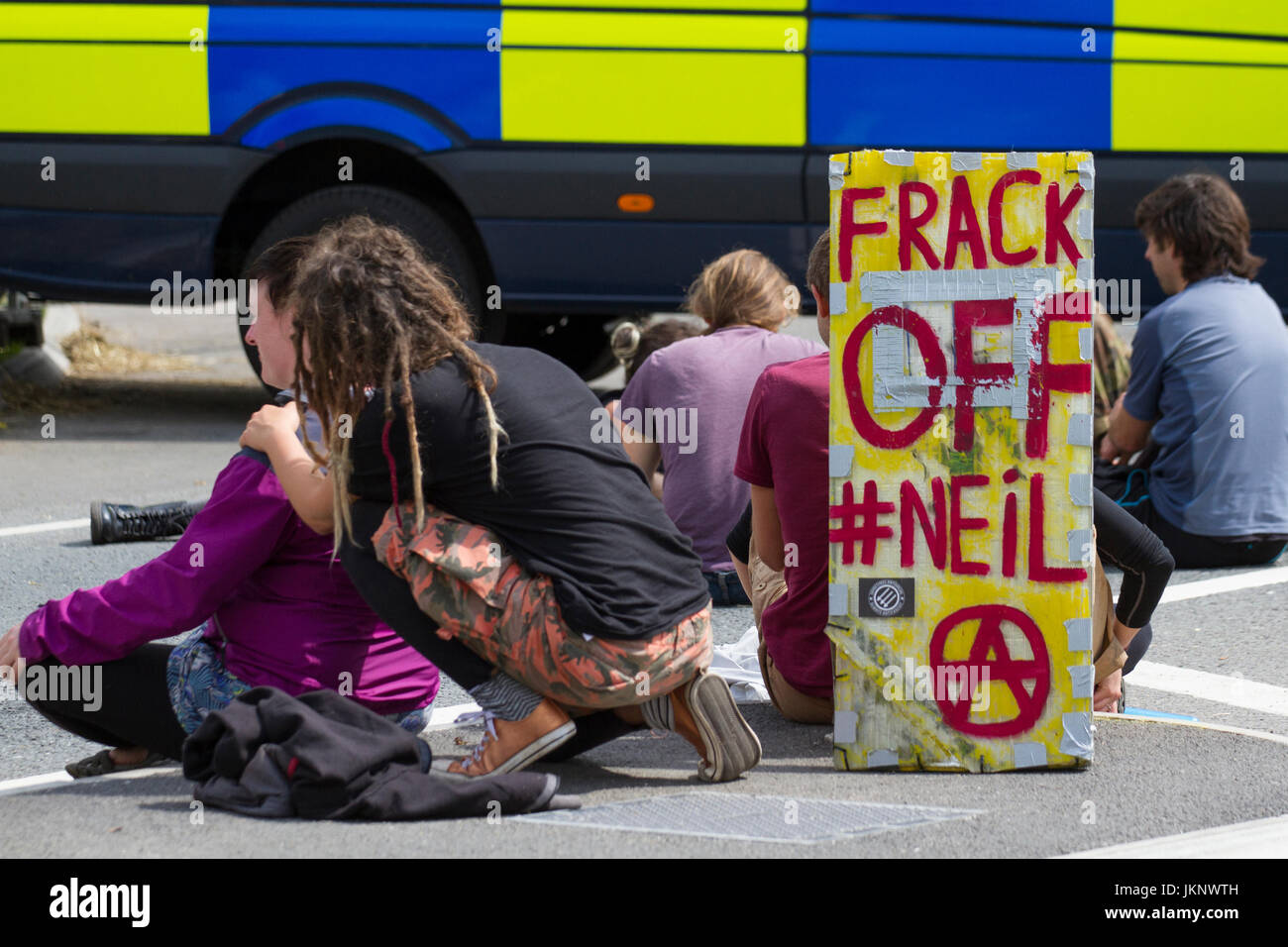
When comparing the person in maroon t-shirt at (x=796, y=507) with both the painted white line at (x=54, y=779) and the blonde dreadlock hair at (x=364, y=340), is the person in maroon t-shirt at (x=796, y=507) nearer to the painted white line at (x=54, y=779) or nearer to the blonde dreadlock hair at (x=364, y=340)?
the blonde dreadlock hair at (x=364, y=340)

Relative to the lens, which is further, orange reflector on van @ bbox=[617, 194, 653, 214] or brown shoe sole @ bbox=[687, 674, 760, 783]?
orange reflector on van @ bbox=[617, 194, 653, 214]

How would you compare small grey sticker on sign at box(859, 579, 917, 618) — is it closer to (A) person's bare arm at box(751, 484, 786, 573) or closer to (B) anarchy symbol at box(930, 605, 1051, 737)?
(B) anarchy symbol at box(930, 605, 1051, 737)

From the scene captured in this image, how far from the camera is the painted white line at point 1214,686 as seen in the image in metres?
4.30

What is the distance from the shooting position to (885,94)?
24.9 ft

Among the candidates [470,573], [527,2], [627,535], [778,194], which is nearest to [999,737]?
[627,535]

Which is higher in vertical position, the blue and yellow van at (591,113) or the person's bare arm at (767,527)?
the blue and yellow van at (591,113)

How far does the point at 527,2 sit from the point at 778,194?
1.38 m

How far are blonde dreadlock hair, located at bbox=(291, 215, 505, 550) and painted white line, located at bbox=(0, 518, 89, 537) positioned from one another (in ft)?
11.1

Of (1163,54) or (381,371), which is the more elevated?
(1163,54)

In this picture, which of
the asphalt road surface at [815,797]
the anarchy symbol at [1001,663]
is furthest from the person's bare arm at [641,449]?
the anarchy symbol at [1001,663]

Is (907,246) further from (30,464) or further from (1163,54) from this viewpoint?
(30,464)

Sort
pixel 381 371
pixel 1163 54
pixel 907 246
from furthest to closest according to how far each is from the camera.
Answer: pixel 1163 54 → pixel 907 246 → pixel 381 371

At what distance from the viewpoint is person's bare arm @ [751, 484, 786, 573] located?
12.9 feet

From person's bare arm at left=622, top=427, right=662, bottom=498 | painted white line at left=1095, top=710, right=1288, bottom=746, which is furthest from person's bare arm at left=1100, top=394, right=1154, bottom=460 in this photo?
Answer: painted white line at left=1095, top=710, right=1288, bottom=746
